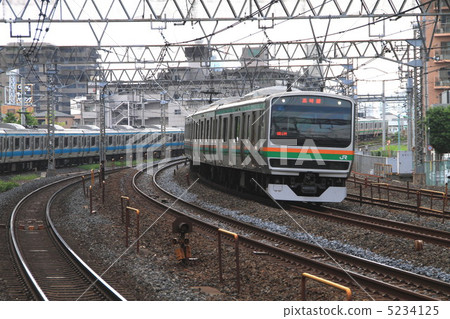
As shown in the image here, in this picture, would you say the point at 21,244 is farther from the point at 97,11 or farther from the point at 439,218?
the point at 439,218

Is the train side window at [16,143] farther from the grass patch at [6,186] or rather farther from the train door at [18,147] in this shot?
the grass patch at [6,186]

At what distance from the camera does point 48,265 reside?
11391mm

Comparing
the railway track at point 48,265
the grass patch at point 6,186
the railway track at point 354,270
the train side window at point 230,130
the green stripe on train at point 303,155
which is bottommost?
the railway track at point 48,265

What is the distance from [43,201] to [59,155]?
21.3m

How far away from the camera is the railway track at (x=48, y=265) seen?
29.6 ft

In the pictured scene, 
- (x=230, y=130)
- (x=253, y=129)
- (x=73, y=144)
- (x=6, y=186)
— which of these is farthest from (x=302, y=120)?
(x=73, y=144)

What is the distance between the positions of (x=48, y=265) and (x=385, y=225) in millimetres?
7153

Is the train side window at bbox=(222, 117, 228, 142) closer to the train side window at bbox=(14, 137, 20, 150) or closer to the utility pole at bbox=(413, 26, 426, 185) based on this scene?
the utility pole at bbox=(413, 26, 426, 185)

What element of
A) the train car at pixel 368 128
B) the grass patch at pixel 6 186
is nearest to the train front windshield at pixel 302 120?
the grass patch at pixel 6 186

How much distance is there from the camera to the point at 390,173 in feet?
110

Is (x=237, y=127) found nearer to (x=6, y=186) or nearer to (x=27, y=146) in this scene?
(x=6, y=186)

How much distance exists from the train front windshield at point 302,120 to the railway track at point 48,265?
5953mm

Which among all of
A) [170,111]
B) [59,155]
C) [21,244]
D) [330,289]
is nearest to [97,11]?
[21,244]

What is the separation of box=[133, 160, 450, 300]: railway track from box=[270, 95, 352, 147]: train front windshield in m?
3.06
